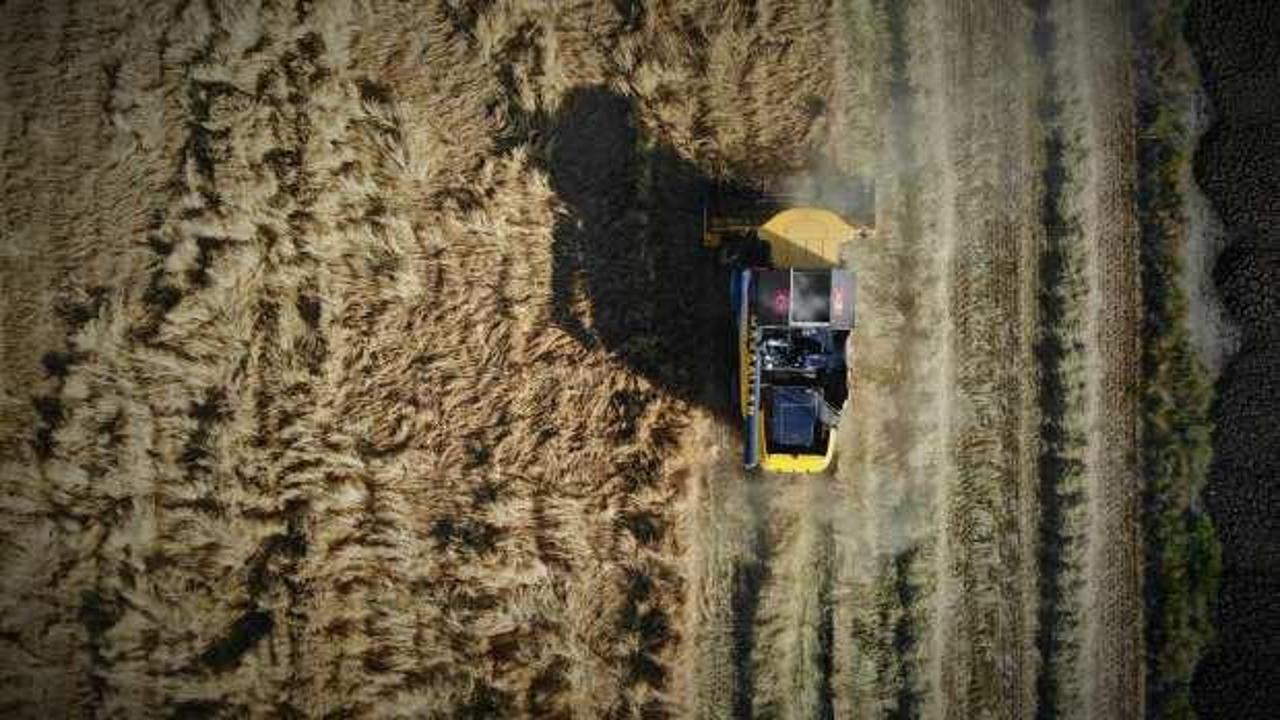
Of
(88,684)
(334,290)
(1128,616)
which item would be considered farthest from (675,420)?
(88,684)

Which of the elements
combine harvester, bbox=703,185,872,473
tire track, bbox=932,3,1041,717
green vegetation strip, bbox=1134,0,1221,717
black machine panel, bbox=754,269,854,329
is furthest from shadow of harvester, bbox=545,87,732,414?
green vegetation strip, bbox=1134,0,1221,717

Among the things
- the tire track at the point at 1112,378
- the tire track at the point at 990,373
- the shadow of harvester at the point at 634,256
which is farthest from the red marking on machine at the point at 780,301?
the tire track at the point at 1112,378

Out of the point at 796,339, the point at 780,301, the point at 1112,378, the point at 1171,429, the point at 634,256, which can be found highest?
the point at 634,256

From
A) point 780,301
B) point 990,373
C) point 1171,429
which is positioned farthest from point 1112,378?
point 780,301

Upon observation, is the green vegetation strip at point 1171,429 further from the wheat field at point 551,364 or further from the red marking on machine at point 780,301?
the red marking on machine at point 780,301

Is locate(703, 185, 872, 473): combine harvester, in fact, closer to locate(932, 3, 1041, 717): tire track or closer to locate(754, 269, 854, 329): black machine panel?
locate(754, 269, 854, 329): black machine panel

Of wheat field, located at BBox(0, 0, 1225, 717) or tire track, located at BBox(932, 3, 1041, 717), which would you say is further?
tire track, located at BBox(932, 3, 1041, 717)

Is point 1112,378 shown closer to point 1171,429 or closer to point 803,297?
point 1171,429

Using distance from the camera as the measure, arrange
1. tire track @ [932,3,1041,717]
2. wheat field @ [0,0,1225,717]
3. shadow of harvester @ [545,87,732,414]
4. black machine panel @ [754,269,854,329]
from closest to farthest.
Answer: black machine panel @ [754,269,854,329]
wheat field @ [0,0,1225,717]
shadow of harvester @ [545,87,732,414]
tire track @ [932,3,1041,717]
